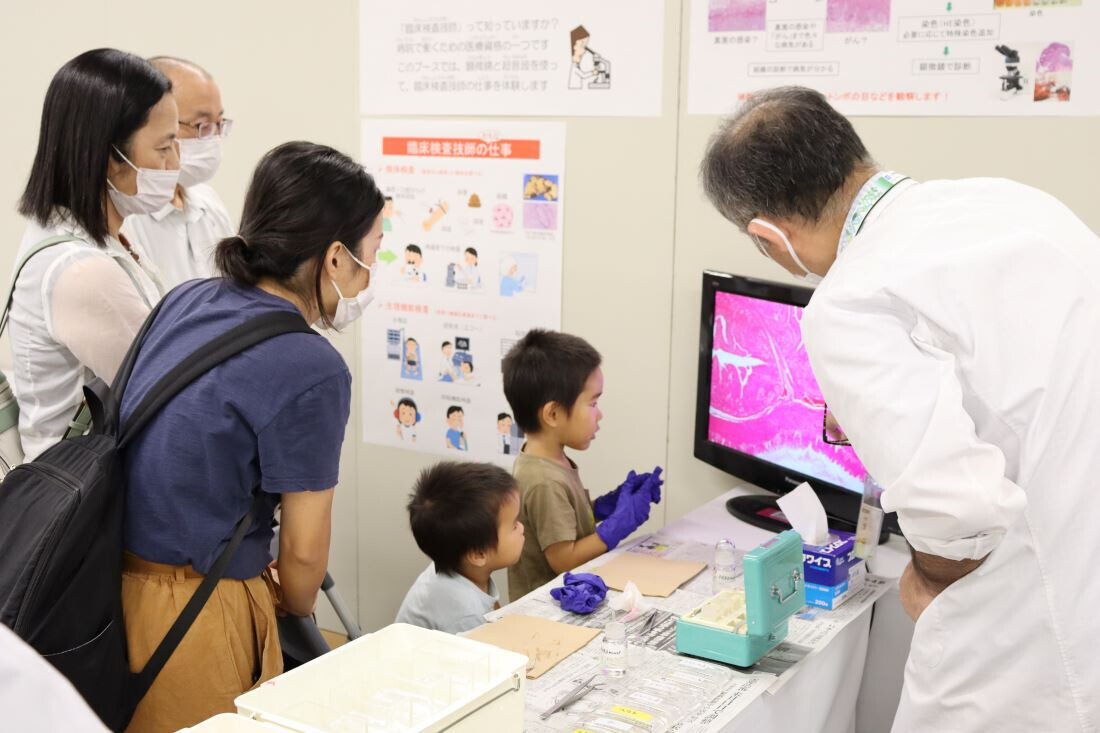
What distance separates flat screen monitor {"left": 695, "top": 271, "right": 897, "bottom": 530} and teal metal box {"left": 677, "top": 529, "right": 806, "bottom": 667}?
65cm

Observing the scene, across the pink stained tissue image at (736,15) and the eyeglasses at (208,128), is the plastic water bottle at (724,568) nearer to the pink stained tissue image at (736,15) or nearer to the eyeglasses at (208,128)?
the pink stained tissue image at (736,15)

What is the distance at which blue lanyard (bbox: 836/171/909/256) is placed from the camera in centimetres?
148

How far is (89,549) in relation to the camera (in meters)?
1.49

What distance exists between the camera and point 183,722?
5.37 ft

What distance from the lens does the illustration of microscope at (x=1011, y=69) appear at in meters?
2.32

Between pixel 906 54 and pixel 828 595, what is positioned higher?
pixel 906 54

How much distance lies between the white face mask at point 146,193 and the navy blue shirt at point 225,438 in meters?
0.66

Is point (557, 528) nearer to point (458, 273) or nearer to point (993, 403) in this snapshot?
point (458, 273)

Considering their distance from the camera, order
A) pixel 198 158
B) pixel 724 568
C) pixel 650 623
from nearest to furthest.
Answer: pixel 650 623 < pixel 724 568 < pixel 198 158

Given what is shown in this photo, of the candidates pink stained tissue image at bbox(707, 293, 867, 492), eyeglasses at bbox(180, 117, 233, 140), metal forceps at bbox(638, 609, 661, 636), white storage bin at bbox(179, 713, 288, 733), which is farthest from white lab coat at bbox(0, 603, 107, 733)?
eyeglasses at bbox(180, 117, 233, 140)

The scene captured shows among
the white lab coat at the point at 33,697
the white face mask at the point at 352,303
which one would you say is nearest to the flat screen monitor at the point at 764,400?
the white face mask at the point at 352,303

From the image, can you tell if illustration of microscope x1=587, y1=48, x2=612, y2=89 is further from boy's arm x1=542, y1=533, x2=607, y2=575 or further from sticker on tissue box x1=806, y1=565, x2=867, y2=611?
sticker on tissue box x1=806, y1=565, x2=867, y2=611

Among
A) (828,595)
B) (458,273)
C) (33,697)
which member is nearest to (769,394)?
(828,595)

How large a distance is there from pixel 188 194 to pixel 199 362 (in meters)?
1.52
